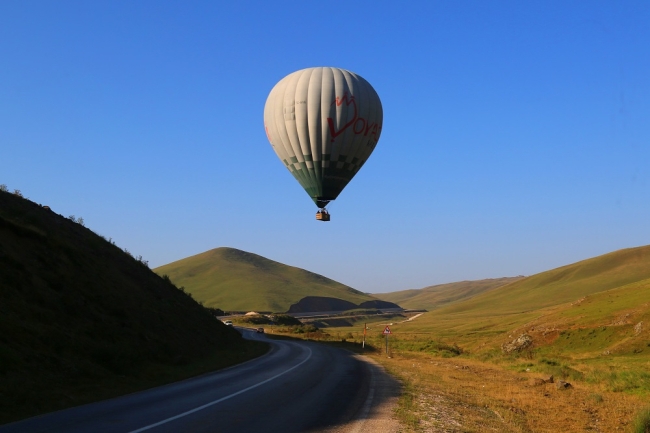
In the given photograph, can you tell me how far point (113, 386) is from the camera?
21.5m

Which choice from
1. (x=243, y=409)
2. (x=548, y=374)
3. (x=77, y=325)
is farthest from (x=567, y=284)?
(x=243, y=409)

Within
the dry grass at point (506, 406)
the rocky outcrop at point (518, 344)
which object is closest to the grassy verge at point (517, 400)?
the dry grass at point (506, 406)

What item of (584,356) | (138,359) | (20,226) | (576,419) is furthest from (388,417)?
(584,356)

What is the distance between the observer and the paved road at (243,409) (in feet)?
44.1

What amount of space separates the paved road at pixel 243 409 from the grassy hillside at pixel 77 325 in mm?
1455

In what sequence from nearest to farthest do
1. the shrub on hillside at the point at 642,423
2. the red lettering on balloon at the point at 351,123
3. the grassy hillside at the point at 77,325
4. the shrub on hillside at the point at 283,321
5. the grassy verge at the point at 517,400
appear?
the shrub on hillside at the point at 642,423 → the grassy verge at the point at 517,400 → the grassy hillside at the point at 77,325 → the red lettering on balloon at the point at 351,123 → the shrub on hillside at the point at 283,321

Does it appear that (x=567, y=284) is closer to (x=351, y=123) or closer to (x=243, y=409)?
(x=351, y=123)

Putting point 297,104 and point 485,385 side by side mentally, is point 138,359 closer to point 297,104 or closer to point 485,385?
point 485,385

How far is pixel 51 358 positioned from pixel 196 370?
894 centimetres

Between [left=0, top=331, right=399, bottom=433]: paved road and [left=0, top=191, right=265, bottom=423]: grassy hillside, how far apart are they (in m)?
1.45

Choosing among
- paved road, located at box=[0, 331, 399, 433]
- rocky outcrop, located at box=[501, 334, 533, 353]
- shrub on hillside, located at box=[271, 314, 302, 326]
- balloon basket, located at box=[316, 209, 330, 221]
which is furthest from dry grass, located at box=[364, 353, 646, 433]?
shrub on hillside, located at box=[271, 314, 302, 326]

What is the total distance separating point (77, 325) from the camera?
86.9ft

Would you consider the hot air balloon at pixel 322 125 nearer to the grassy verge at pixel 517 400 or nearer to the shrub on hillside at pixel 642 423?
the grassy verge at pixel 517 400

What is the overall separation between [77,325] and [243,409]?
1329cm
